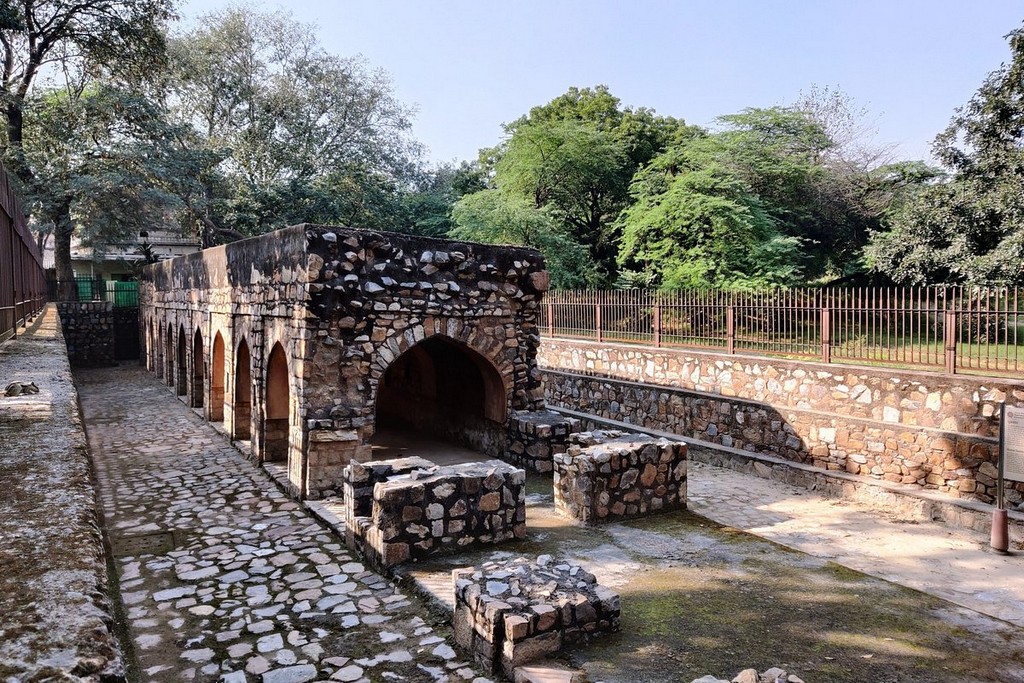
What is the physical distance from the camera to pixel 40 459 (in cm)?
397

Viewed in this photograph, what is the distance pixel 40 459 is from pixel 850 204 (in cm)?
2542

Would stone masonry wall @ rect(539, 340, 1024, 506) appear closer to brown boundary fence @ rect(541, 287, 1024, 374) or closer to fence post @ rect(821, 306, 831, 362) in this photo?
fence post @ rect(821, 306, 831, 362)

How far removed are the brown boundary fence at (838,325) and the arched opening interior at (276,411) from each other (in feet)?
23.4

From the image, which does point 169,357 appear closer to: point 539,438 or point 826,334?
point 539,438

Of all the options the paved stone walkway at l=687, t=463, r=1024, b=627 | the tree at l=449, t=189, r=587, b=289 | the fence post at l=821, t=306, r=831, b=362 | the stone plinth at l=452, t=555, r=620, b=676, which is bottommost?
the paved stone walkway at l=687, t=463, r=1024, b=627

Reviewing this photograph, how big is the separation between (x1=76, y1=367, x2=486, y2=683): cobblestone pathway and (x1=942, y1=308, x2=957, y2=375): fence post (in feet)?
23.6

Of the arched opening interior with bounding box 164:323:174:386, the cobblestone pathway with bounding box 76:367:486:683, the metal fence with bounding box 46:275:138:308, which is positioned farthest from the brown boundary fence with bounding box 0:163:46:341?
the metal fence with bounding box 46:275:138:308

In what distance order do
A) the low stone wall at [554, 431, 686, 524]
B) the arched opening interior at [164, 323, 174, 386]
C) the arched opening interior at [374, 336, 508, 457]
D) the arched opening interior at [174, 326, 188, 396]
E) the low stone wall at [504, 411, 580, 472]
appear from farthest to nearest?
the arched opening interior at [164, 323, 174, 386]
the arched opening interior at [174, 326, 188, 396]
the arched opening interior at [374, 336, 508, 457]
the low stone wall at [504, 411, 580, 472]
the low stone wall at [554, 431, 686, 524]

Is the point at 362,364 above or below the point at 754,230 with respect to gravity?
below

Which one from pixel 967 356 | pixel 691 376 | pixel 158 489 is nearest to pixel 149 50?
pixel 158 489

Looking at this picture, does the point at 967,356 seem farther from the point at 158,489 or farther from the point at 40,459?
the point at 158,489

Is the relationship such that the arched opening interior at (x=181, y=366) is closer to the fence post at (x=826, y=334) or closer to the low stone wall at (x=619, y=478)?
the low stone wall at (x=619, y=478)

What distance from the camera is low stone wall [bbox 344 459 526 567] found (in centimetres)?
566

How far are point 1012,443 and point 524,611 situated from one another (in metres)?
5.60
